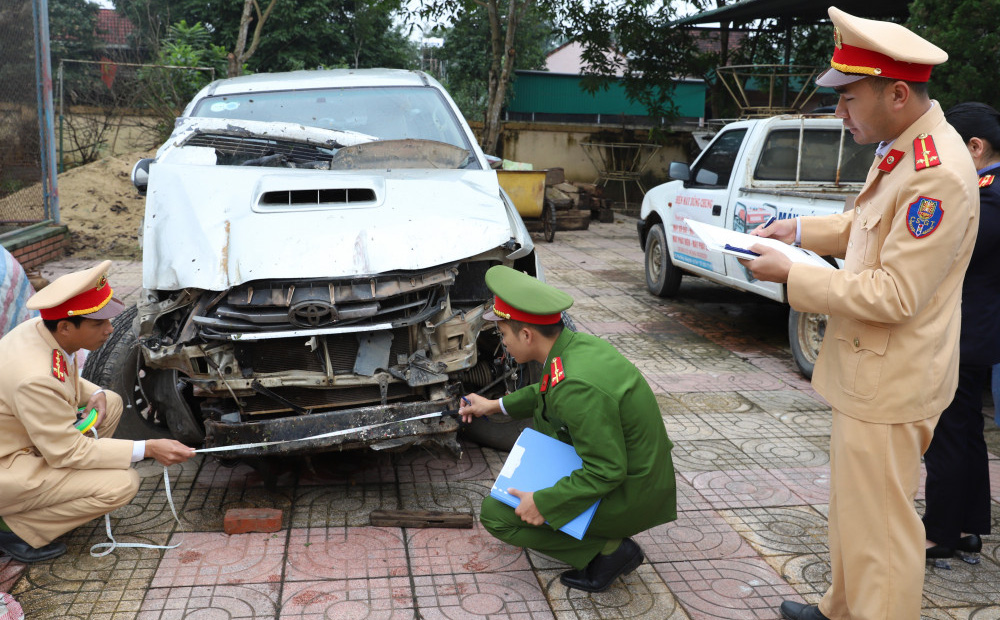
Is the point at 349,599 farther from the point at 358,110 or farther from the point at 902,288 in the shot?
the point at 358,110

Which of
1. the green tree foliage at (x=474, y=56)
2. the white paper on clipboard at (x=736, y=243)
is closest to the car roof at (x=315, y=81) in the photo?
the white paper on clipboard at (x=736, y=243)

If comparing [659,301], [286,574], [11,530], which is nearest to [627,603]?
[286,574]

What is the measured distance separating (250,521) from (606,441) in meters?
1.65

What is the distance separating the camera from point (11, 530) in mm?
3205

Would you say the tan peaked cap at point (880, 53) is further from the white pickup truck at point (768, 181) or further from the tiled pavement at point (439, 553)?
the white pickup truck at point (768, 181)

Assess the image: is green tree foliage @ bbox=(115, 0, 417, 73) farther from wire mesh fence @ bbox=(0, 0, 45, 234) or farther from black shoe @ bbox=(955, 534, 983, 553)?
black shoe @ bbox=(955, 534, 983, 553)

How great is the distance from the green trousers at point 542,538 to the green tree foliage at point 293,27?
846 inches

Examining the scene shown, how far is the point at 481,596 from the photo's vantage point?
3041mm

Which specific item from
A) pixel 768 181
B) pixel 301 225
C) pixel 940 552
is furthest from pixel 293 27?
pixel 940 552

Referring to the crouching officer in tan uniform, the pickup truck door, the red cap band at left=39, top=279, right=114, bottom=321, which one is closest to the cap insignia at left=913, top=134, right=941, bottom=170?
the crouching officer in tan uniform

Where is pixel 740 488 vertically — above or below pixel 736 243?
below

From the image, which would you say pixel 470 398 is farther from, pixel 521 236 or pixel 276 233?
pixel 276 233

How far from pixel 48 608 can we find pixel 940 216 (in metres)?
3.26

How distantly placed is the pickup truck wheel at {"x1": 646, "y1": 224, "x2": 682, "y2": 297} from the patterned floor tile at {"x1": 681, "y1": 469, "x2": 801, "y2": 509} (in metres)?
4.17
